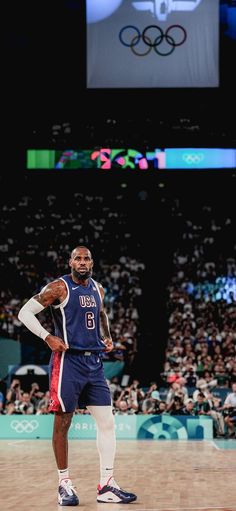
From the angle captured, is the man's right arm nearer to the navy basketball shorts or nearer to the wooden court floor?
the navy basketball shorts

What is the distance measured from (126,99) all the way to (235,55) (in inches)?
128

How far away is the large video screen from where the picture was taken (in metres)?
23.7

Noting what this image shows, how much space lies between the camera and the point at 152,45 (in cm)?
2408

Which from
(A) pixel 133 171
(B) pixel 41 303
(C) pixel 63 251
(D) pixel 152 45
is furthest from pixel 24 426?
(C) pixel 63 251

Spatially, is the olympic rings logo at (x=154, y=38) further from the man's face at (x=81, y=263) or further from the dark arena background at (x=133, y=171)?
the man's face at (x=81, y=263)

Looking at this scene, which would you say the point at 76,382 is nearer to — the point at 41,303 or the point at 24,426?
the point at 41,303

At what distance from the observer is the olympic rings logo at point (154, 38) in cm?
2381

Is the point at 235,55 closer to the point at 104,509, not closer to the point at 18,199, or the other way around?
the point at 18,199

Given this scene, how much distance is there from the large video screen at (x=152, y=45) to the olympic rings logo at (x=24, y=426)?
10501 mm

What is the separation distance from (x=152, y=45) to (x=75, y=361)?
17.8 meters

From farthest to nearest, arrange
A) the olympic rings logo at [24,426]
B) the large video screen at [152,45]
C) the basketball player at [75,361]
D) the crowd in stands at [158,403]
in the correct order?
1. the large video screen at [152,45]
2. the olympic rings logo at [24,426]
3. the crowd in stands at [158,403]
4. the basketball player at [75,361]

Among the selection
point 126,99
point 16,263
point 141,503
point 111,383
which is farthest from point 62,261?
point 141,503

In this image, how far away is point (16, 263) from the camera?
93.0 feet

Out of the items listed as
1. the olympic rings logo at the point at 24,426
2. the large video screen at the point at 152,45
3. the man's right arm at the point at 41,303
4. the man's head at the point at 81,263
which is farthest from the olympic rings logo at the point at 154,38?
the man's right arm at the point at 41,303
